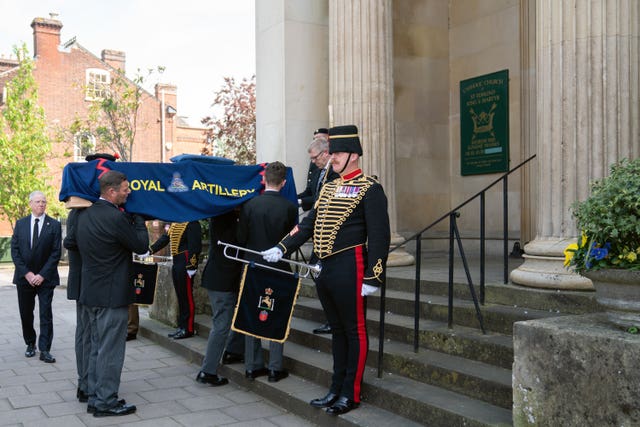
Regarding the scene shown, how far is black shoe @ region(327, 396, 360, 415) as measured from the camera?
15.1 ft

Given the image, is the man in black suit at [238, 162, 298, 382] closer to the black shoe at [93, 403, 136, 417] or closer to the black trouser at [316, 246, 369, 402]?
the black trouser at [316, 246, 369, 402]

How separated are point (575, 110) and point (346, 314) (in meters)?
2.53

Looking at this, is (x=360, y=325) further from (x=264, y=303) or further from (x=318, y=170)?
(x=318, y=170)

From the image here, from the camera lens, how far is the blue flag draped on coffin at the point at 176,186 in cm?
549

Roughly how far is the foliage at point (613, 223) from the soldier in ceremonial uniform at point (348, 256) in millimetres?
1469

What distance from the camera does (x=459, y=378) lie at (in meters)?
4.54

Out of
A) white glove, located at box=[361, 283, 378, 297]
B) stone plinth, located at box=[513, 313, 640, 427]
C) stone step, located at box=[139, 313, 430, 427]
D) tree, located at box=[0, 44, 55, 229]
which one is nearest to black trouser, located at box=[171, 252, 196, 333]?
stone step, located at box=[139, 313, 430, 427]

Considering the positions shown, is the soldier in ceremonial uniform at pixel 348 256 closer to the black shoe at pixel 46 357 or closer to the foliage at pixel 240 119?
the black shoe at pixel 46 357

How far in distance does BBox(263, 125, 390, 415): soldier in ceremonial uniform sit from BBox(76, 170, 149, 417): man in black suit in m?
1.62

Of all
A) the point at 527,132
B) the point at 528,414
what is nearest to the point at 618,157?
the point at 528,414

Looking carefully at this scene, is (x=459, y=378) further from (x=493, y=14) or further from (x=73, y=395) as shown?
(x=493, y=14)

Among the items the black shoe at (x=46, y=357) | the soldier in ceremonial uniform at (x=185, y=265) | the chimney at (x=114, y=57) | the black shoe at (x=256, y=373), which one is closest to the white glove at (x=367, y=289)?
the black shoe at (x=256, y=373)

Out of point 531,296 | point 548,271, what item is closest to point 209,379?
point 531,296

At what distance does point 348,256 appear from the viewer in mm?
4629
